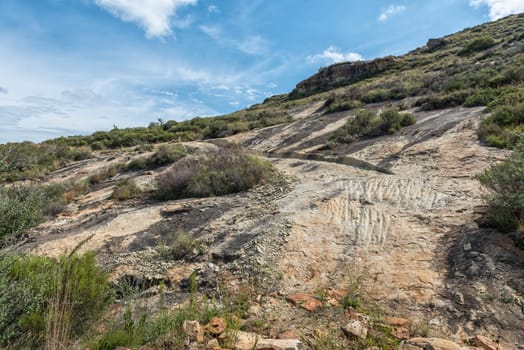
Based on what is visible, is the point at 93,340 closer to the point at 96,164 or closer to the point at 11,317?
the point at 11,317

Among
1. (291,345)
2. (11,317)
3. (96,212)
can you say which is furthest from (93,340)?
(96,212)

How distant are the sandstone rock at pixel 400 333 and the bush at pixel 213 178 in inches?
248

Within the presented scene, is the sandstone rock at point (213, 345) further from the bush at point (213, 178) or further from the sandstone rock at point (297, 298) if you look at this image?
the bush at point (213, 178)

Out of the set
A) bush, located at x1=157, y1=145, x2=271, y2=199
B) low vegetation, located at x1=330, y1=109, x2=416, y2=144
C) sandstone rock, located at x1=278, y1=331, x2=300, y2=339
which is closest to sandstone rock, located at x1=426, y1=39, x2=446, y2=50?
low vegetation, located at x1=330, y1=109, x2=416, y2=144

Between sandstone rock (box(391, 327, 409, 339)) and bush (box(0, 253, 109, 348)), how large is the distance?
9.92ft

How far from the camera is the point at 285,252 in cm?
478

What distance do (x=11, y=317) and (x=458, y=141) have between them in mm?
11561

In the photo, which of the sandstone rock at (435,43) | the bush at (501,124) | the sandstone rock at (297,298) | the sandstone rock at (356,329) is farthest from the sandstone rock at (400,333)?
the sandstone rock at (435,43)

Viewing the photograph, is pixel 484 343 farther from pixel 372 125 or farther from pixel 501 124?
pixel 372 125

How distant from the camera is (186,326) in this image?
2.87 m

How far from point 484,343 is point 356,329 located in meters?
1.13

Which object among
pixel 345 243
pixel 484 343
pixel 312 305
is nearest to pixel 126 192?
pixel 345 243

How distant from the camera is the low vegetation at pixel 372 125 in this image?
1353 centimetres

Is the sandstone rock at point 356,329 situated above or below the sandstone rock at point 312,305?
above
